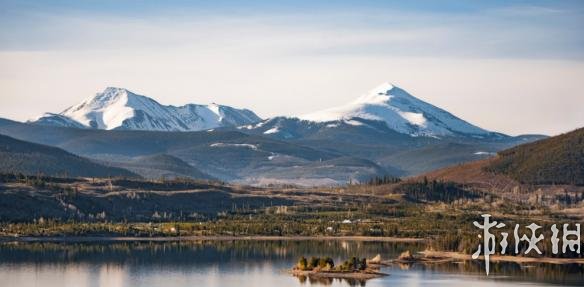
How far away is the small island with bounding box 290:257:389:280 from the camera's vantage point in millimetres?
146250

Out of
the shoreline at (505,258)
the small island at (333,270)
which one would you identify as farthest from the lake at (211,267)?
the shoreline at (505,258)

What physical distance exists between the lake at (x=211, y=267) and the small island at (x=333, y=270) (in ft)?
6.61

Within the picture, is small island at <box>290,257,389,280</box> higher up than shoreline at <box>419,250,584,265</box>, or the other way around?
shoreline at <box>419,250,584,265</box>

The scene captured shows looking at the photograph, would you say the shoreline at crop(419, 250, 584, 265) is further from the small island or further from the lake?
the small island

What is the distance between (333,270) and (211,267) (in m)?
14.8

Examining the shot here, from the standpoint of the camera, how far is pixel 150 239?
198 metres

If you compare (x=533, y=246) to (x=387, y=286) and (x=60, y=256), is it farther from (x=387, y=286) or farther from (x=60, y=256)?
(x=60, y=256)

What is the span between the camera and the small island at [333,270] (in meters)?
146

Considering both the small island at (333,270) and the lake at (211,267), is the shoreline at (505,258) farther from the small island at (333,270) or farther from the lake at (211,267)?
the small island at (333,270)

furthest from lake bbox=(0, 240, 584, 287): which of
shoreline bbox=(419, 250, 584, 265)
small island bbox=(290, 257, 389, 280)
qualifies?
shoreline bbox=(419, 250, 584, 265)

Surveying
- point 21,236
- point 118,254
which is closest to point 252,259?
point 118,254

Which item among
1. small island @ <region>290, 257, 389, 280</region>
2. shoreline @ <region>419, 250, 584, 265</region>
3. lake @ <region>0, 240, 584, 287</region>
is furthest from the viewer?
shoreline @ <region>419, 250, 584, 265</region>

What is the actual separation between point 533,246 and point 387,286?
40.0m

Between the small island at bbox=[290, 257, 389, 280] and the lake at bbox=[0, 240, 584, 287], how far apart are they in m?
2.02
